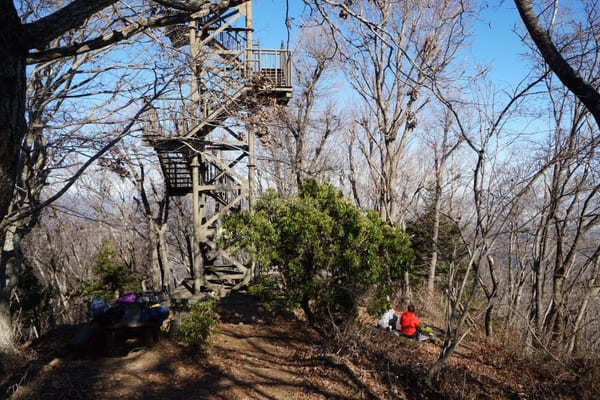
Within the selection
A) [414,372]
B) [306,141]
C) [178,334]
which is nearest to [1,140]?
[178,334]

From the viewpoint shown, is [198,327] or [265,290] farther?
[265,290]

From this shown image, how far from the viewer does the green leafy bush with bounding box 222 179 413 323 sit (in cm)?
682

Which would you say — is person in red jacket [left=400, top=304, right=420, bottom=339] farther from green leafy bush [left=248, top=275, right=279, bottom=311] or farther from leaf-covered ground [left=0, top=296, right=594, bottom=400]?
green leafy bush [left=248, top=275, right=279, bottom=311]

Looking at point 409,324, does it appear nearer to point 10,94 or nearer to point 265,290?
point 265,290

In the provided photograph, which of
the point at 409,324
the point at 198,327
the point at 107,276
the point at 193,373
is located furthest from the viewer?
the point at 107,276

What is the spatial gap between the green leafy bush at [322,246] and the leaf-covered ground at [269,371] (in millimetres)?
955

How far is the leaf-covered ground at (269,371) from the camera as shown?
5.23 meters

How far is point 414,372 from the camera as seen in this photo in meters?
6.54

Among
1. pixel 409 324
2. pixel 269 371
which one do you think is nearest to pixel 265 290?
pixel 269 371

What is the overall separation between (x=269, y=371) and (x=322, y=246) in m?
2.32

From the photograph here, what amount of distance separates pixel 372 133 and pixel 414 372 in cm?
962

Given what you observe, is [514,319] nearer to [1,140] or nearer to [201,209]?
[201,209]

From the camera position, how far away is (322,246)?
6977mm

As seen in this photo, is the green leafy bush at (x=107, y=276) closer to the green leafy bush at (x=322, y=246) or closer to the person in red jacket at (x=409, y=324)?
the green leafy bush at (x=322, y=246)
